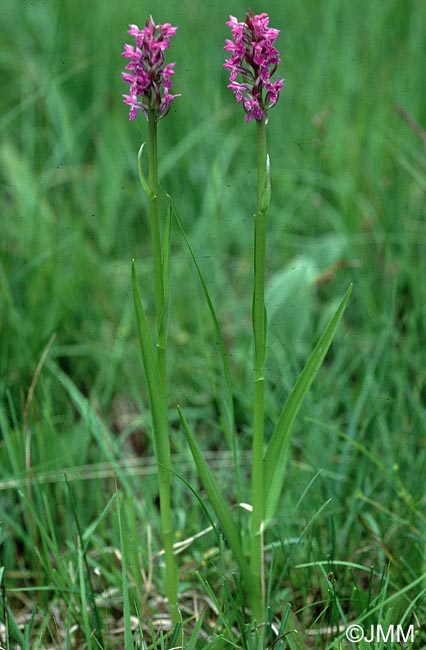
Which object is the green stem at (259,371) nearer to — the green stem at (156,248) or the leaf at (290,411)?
the leaf at (290,411)

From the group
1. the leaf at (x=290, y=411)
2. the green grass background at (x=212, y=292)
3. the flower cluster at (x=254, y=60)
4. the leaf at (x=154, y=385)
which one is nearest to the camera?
the flower cluster at (x=254, y=60)

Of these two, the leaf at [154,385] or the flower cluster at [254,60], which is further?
the leaf at [154,385]

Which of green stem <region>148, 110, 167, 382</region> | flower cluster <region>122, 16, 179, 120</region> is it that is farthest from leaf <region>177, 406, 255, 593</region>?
flower cluster <region>122, 16, 179, 120</region>

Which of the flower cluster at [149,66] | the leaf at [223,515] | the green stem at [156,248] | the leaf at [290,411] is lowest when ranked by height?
the leaf at [223,515]

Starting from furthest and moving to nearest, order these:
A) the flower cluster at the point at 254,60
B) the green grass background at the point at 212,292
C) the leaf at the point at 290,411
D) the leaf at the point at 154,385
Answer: the green grass background at the point at 212,292
the leaf at the point at 290,411
the leaf at the point at 154,385
the flower cluster at the point at 254,60

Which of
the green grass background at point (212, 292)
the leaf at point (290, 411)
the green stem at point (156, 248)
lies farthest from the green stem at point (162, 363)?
Result: the leaf at point (290, 411)

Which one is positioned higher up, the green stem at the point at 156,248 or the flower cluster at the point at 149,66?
the flower cluster at the point at 149,66

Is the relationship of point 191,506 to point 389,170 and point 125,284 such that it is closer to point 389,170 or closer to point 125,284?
point 125,284
